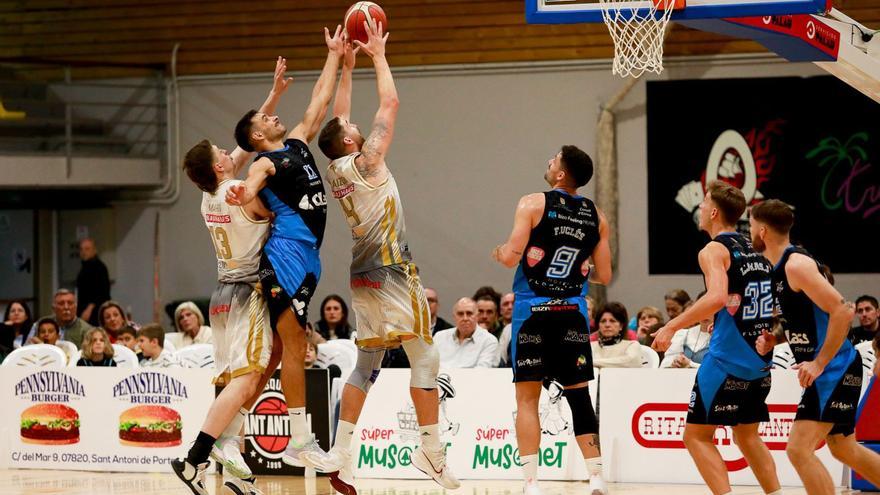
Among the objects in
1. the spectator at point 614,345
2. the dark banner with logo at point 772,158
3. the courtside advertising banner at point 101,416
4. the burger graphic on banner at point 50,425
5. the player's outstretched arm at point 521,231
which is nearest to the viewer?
the player's outstretched arm at point 521,231

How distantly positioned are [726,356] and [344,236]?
1045cm

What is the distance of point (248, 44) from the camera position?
1681 centimetres

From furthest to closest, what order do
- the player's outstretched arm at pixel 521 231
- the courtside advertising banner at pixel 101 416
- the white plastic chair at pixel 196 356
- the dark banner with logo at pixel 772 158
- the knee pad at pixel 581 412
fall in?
the dark banner with logo at pixel 772 158 < the white plastic chair at pixel 196 356 < the courtside advertising banner at pixel 101 416 < the knee pad at pixel 581 412 < the player's outstretched arm at pixel 521 231

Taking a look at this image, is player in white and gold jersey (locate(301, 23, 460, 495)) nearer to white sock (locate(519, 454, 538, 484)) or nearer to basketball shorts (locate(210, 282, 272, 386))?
white sock (locate(519, 454, 538, 484))

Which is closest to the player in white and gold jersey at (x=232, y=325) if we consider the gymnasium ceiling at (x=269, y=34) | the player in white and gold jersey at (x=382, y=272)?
the player in white and gold jersey at (x=382, y=272)

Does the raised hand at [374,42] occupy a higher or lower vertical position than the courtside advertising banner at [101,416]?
higher

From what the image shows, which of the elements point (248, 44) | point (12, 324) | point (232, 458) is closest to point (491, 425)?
point (232, 458)

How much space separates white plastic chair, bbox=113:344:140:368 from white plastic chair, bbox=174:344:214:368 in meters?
0.39

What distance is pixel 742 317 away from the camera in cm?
680

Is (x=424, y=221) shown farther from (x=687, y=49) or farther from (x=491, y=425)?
(x=491, y=425)

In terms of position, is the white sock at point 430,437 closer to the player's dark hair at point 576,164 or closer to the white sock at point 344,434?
the white sock at point 344,434

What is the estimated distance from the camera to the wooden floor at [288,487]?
9.06 meters

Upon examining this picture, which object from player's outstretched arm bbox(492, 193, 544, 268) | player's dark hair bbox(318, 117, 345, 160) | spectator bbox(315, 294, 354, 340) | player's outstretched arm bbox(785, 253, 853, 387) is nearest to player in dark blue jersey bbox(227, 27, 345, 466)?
player's dark hair bbox(318, 117, 345, 160)

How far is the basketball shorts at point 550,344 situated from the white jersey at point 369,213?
2.83 feet
